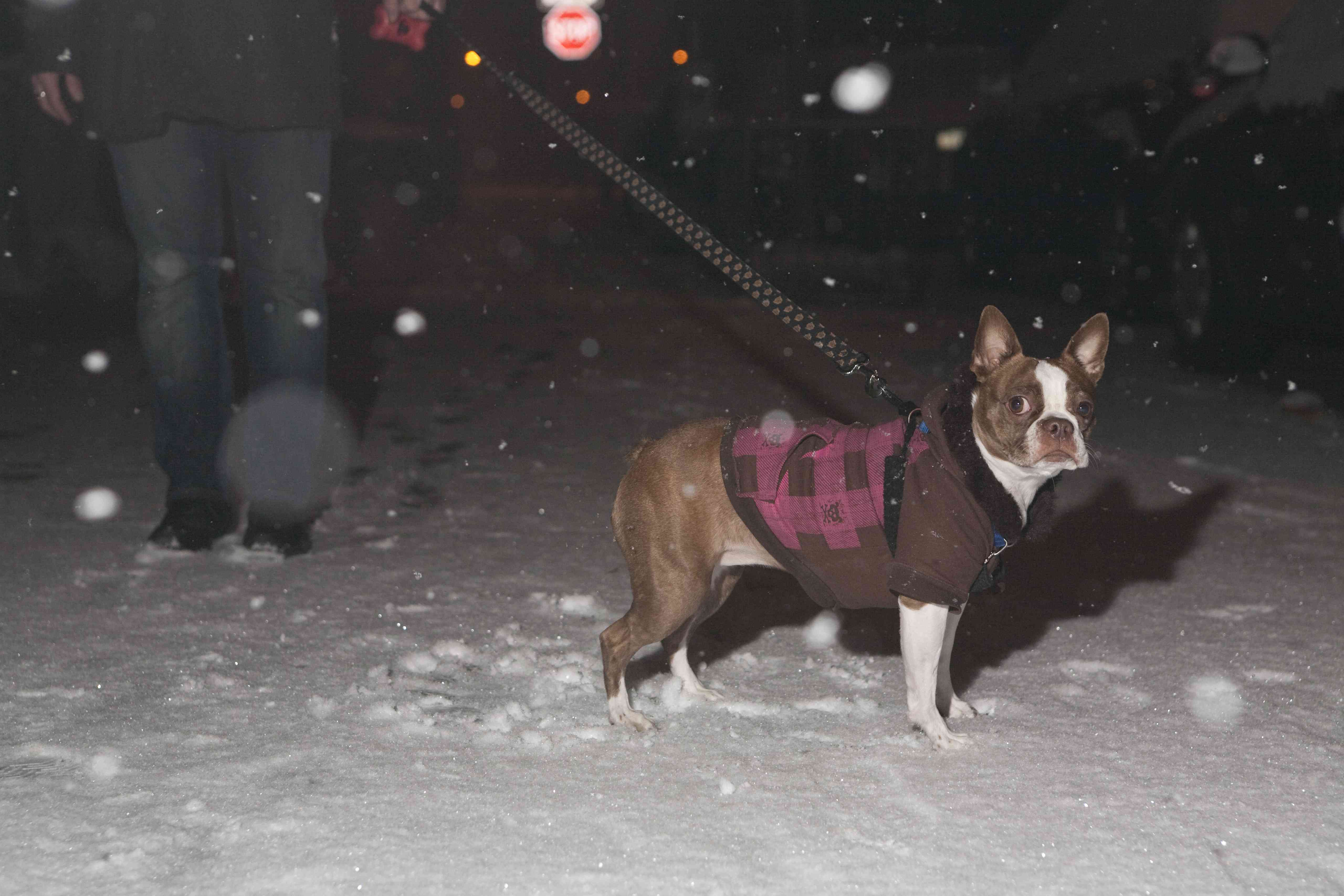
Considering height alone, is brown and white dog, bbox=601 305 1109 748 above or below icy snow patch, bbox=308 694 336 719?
above

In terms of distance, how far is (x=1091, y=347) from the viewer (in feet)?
9.51

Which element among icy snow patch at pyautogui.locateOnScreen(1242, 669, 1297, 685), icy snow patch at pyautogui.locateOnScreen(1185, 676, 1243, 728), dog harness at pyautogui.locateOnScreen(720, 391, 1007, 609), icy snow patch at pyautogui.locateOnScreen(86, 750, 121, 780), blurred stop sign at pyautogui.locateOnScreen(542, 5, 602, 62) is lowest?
icy snow patch at pyautogui.locateOnScreen(86, 750, 121, 780)

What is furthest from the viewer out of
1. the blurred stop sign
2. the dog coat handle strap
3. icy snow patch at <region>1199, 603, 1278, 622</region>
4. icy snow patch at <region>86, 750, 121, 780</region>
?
the blurred stop sign

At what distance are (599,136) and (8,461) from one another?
33746mm

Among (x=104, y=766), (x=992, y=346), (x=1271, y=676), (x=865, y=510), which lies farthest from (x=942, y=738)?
(x=104, y=766)

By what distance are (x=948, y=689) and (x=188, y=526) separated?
109 inches

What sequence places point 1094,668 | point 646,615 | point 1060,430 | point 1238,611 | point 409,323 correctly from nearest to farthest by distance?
point 1060,430, point 646,615, point 1094,668, point 1238,611, point 409,323

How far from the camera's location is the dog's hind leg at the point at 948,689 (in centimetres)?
295

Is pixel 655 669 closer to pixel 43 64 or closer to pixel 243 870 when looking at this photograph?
pixel 243 870

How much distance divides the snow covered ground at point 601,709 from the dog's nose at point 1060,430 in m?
0.26

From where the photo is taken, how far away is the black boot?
4.22 metres

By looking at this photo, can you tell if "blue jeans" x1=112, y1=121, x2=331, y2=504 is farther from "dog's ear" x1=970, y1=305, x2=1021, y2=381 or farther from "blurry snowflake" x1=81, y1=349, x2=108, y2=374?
"blurry snowflake" x1=81, y1=349, x2=108, y2=374

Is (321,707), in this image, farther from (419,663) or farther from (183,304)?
(183,304)

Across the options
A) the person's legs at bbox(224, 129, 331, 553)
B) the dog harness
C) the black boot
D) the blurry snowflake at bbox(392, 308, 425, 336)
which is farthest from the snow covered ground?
the blurry snowflake at bbox(392, 308, 425, 336)
